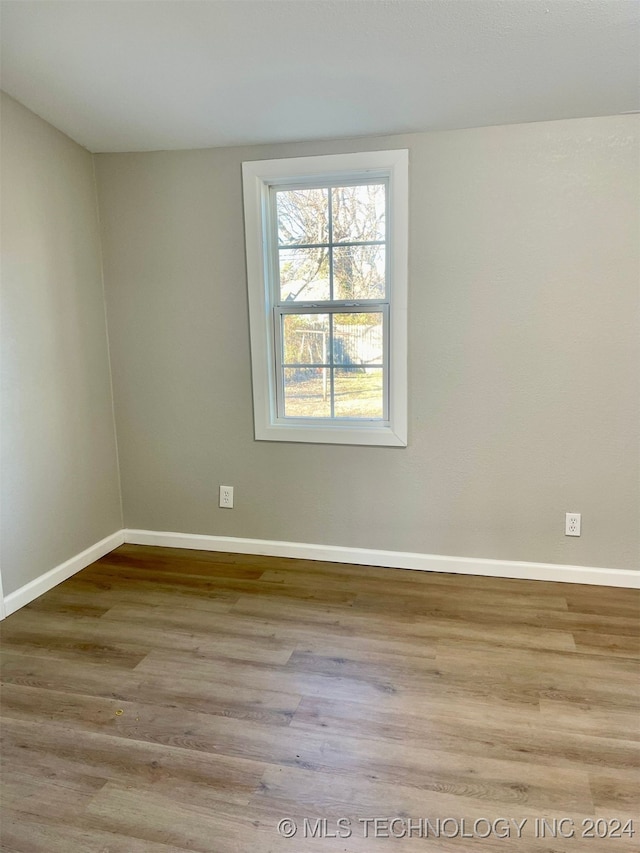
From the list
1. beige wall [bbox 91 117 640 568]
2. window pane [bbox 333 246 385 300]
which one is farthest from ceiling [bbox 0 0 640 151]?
window pane [bbox 333 246 385 300]

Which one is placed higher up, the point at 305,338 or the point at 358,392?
the point at 305,338

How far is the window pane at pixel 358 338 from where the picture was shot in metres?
2.85

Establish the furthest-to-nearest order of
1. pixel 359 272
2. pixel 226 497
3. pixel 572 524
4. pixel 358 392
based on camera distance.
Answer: pixel 226 497 → pixel 358 392 → pixel 359 272 → pixel 572 524

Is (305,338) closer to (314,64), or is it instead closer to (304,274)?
(304,274)

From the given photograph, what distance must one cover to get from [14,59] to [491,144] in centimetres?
203

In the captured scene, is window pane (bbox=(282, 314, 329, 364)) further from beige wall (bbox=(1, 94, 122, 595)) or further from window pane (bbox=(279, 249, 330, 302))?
beige wall (bbox=(1, 94, 122, 595))

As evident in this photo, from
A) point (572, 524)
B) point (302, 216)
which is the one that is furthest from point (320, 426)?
point (572, 524)

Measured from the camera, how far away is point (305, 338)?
296cm

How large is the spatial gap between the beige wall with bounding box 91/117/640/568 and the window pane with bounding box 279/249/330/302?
227 millimetres

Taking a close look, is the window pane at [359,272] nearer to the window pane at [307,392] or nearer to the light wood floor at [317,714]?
the window pane at [307,392]

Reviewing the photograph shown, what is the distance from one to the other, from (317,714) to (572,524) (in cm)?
159

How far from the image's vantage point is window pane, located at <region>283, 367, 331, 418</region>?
298 centimetres

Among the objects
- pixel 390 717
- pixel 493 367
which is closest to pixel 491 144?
pixel 493 367

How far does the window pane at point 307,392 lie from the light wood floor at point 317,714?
90 cm
